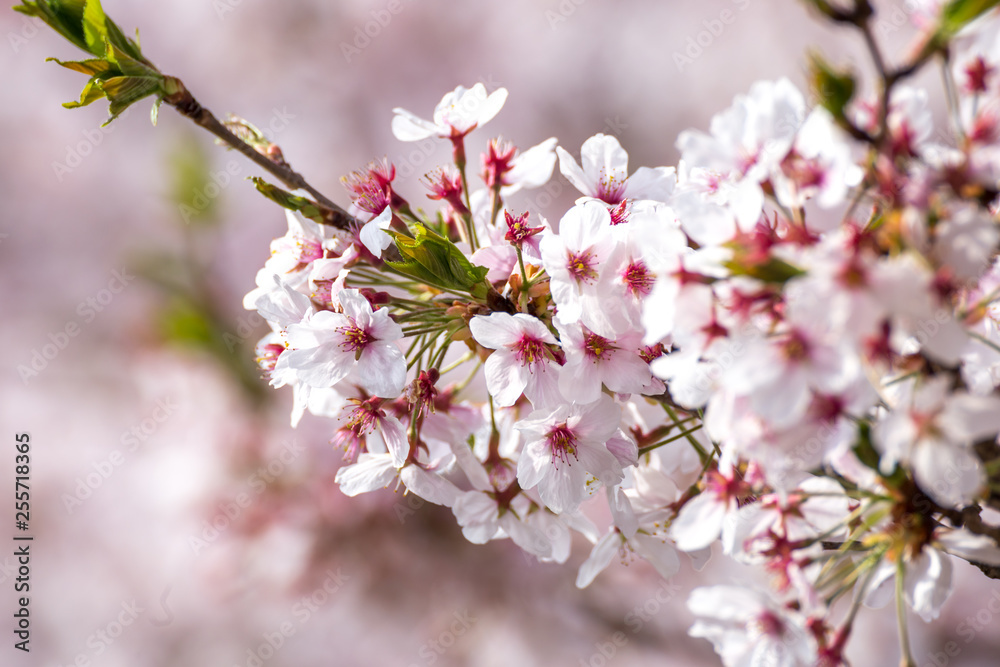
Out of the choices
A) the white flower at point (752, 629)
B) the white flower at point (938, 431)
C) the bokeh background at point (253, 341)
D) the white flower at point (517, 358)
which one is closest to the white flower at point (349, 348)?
the white flower at point (517, 358)

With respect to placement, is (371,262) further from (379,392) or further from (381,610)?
(381,610)

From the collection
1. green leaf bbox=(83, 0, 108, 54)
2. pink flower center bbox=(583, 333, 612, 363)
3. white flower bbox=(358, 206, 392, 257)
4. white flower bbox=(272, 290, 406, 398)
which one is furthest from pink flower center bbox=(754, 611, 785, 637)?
green leaf bbox=(83, 0, 108, 54)

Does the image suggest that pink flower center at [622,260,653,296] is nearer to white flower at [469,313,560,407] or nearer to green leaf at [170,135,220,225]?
white flower at [469,313,560,407]

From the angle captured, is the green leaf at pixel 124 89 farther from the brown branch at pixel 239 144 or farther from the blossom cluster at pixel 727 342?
the blossom cluster at pixel 727 342

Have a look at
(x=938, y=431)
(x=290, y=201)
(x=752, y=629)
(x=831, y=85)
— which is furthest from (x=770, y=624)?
(x=290, y=201)

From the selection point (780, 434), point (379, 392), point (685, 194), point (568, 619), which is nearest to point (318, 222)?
point (379, 392)

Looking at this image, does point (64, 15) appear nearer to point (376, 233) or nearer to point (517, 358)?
point (376, 233)

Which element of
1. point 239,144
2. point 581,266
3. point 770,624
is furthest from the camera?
point 239,144

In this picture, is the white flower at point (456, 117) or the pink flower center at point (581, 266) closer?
the pink flower center at point (581, 266)
